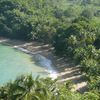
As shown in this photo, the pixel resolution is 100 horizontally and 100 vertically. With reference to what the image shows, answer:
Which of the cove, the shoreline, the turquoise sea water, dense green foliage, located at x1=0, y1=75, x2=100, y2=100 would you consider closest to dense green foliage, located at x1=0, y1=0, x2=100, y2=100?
dense green foliage, located at x1=0, y1=75, x2=100, y2=100

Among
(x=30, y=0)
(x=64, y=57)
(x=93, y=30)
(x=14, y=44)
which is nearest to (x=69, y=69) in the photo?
(x=64, y=57)

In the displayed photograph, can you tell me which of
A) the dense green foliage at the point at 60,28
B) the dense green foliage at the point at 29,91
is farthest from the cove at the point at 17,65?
the dense green foliage at the point at 29,91

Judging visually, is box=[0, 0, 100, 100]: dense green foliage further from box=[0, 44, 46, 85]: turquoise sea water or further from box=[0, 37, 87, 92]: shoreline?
box=[0, 44, 46, 85]: turquoise sea water

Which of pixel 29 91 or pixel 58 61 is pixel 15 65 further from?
pixel 29 91

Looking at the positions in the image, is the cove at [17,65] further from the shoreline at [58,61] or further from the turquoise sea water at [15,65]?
the shoreline at [58,61]

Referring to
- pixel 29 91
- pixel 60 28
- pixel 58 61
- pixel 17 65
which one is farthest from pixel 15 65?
pixel 29 91

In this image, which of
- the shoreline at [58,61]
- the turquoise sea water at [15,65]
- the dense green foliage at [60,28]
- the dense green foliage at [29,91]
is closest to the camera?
the dense green foliage at [29,91]

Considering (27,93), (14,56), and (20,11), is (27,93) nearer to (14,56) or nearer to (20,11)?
(14,56)
